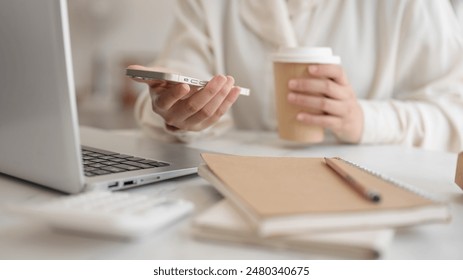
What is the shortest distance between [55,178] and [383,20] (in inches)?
35.4

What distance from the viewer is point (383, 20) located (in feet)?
3.64

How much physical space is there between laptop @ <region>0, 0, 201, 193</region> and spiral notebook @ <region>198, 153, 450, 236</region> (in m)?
0.12

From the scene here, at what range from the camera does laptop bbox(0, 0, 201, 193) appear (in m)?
0.42

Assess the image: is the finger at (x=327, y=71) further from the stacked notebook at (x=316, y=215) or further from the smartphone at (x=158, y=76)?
the stacked notebook at (x=316, y=215)

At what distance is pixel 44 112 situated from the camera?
1.48 ft

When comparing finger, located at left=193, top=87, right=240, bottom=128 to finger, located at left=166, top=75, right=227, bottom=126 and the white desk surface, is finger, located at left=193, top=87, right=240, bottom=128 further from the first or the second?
the white desk surface

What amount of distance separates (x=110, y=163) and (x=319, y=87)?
0.41 m

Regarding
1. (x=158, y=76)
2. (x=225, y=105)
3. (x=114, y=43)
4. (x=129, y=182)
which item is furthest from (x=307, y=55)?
(x=114, y=43)

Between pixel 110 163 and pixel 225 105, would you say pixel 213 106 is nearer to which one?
pixel 225 105

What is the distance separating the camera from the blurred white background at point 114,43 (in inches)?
109

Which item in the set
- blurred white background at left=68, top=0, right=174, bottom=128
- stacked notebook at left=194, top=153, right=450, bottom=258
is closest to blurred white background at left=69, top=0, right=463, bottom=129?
blurred white background at left=68, top=0, right=174, bottom=128
